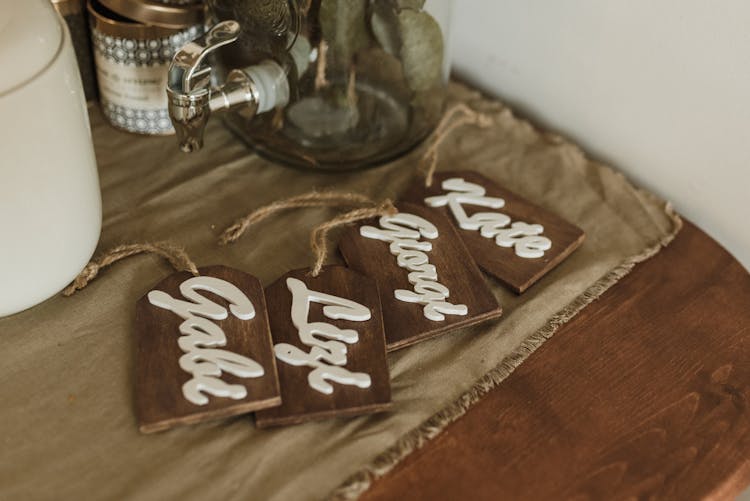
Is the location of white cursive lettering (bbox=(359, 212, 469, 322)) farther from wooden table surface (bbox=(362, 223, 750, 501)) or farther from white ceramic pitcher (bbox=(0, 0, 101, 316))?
white ceramic pitcher (bbox=(0, 0, 101, 316))

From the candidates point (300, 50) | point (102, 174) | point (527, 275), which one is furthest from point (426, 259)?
point (102, 174)

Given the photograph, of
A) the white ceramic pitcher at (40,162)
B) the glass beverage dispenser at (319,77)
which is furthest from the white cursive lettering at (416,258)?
the white ceramic pitcher at (40,162)

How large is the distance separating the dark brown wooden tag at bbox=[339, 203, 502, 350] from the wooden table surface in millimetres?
66

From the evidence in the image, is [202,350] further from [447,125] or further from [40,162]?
[447,125]

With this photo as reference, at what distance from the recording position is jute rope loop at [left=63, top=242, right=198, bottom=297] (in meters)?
0.65

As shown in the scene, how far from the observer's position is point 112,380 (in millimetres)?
585

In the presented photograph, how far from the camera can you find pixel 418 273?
66 centimetres

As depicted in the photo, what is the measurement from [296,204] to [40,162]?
247mm

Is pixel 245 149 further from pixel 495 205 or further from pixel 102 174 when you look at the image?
pixel 495 205

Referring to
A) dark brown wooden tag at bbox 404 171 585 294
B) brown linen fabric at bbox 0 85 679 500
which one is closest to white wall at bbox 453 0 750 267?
brown linen fabric at bbox 0 85 679 500

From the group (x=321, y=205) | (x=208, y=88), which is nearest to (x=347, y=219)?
(x=321, y=205)

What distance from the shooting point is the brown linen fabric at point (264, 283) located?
54 cm

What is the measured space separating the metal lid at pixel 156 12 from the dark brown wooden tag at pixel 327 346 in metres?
0.27

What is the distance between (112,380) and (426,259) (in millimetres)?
265
